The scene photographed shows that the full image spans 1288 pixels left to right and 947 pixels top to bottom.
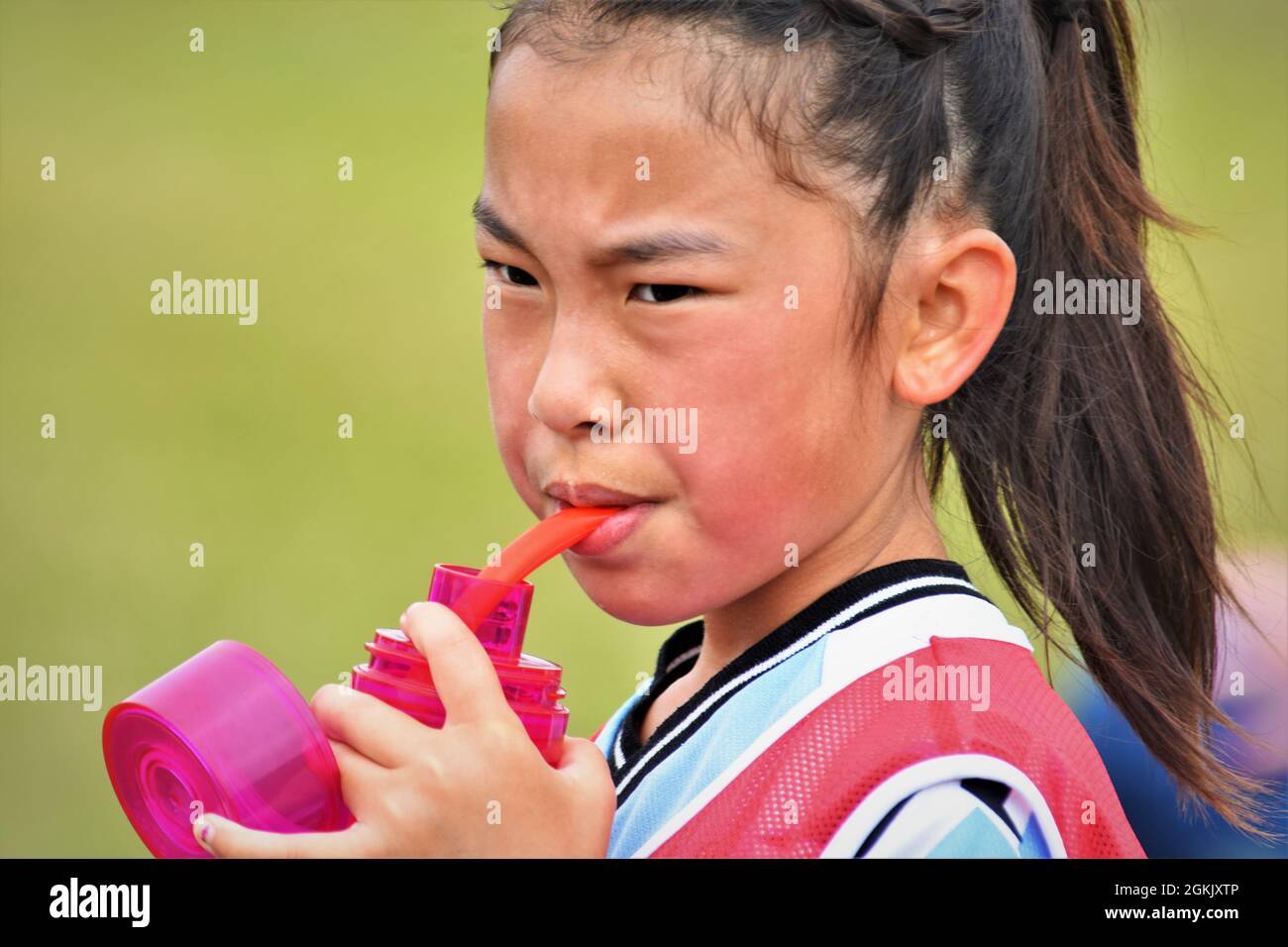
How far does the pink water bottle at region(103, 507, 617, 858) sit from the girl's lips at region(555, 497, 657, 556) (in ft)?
0.14

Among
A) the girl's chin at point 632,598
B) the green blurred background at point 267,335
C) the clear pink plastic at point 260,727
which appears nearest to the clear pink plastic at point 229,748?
the clear pink plastic at point 260,727

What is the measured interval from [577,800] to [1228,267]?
2479mm

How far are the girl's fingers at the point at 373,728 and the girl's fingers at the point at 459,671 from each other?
0.02m

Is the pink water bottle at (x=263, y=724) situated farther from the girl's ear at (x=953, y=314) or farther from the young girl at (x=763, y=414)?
the girl's ear at (x=953, y=314)

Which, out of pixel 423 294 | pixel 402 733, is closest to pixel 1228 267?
pixel 423 294

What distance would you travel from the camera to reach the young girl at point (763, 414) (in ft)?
→ 2.72

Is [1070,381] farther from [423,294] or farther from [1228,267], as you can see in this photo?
[423,294]

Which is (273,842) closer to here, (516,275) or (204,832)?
(204,832)

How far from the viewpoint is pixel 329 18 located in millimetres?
3830

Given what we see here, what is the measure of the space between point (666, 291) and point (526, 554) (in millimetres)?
177

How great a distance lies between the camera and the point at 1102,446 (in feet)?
3.70

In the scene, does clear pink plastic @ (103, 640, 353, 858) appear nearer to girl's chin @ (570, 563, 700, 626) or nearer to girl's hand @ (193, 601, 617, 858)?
girl's hand @ (193, 601, 617, 858)

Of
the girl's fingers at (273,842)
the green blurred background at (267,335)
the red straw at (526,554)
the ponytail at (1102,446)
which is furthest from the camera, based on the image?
the green blurred background at (267,335)

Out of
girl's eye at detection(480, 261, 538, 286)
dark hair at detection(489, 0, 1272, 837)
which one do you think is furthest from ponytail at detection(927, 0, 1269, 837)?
girl's eye at detection(480, 261, 538, 286)
